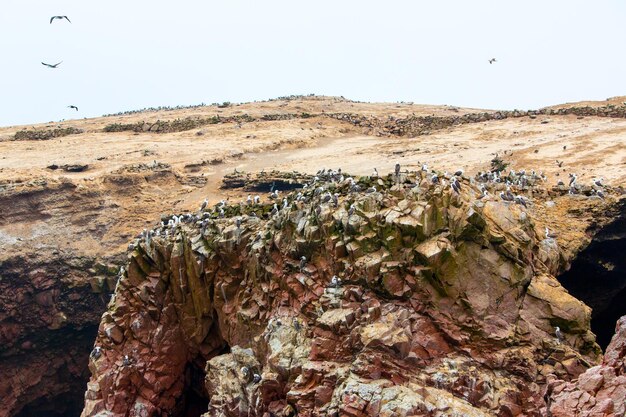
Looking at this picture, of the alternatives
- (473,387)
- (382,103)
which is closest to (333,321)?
(473,387)

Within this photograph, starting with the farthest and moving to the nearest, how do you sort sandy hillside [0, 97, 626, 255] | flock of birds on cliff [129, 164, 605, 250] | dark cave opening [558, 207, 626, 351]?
sandy hillside [0, 97, 626, 255] → dark cave opening [558, 207, 626, 351] → flock of birds on cliff [129, 164, 605, 250]

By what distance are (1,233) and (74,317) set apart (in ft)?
19.5

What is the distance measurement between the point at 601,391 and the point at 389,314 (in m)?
5.39

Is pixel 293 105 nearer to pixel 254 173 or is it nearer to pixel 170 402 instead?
pixel 254 173

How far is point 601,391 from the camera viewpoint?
1077cm

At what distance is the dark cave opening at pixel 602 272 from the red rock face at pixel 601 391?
8629 millimetres

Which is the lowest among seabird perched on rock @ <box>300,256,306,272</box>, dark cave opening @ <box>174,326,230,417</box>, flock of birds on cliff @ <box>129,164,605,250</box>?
dark cave opening @ <box>174,326,230,417</box>

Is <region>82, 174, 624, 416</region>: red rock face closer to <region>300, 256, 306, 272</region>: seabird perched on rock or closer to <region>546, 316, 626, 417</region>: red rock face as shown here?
<region>546, 316, 626, 417</region>: red rock face

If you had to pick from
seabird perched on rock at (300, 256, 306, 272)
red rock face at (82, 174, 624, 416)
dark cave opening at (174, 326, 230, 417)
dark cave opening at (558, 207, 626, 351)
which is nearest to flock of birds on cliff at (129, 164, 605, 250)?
red rock face at (82, 174, 624, 416)

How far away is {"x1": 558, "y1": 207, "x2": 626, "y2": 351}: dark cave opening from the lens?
19.6 meters

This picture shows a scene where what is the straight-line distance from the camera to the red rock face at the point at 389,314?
13.6 meters

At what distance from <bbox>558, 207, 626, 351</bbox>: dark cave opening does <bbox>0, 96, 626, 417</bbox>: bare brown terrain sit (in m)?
0.68

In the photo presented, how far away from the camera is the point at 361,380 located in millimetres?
13703

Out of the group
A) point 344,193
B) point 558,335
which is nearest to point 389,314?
point 558,335
